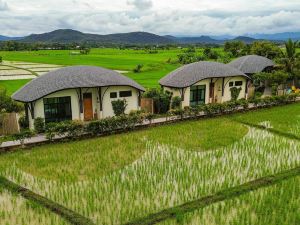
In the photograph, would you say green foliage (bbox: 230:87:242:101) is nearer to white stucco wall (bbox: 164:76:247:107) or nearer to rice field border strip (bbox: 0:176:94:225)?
white stucco wall (bbox: 164:76:247:107)

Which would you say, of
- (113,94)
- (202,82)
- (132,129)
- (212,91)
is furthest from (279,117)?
(113,94)

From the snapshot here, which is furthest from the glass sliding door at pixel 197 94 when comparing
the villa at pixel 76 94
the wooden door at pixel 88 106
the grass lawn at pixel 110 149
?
the wooden door at pixel 88 106

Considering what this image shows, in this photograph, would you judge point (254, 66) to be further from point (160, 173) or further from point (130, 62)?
point (130, 62)

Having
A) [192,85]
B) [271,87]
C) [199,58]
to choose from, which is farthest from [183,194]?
[199,58]

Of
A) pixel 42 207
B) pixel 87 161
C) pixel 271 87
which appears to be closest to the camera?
pixel 42 207

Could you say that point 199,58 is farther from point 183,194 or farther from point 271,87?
point 183,194

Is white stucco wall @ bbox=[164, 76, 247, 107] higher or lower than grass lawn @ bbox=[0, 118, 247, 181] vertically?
higher

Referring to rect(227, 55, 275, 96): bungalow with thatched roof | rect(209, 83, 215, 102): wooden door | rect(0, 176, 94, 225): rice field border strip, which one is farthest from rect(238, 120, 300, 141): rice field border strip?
rect(0, 176, 94, 225): rice field border strip

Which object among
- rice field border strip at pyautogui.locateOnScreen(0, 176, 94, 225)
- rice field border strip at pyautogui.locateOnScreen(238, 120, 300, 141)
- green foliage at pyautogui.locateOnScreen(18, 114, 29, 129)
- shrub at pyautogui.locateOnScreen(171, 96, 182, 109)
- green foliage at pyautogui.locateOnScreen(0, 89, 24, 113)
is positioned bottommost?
rice field border strip at pyautogui.locateOnScreen(0, 176, 94, 225)
